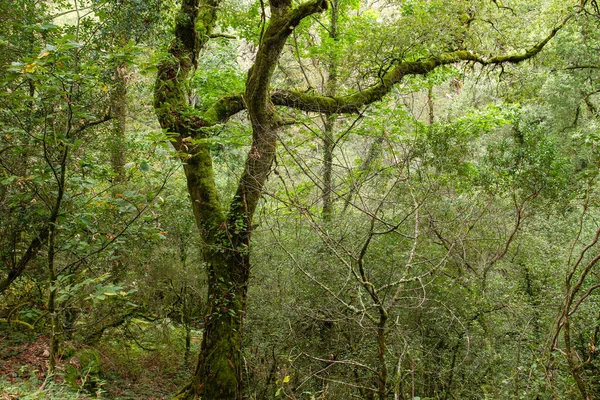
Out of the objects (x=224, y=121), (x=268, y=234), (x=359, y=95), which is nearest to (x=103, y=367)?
(x=268, y=234)

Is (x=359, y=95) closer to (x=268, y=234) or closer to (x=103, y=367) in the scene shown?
(x=268, y=234)

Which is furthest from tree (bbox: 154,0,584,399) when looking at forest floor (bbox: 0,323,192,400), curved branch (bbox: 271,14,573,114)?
forest floor (bbox: 0,323,192,400)

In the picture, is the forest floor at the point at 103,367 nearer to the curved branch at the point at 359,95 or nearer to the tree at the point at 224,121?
the tree at the point at 224,121

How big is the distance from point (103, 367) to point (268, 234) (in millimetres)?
3349

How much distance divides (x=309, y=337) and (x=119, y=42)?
15.7 ft

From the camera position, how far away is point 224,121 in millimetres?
6414

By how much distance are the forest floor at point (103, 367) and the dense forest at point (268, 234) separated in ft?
0.13

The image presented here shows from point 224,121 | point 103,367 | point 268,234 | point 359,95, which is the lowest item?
point 103,367

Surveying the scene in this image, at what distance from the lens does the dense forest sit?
4277 mm

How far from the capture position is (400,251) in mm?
6043

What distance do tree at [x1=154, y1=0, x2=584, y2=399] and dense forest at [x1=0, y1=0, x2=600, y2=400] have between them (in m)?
0.03

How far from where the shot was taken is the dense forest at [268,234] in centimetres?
428

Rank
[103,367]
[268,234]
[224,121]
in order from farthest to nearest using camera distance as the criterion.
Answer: [268,234] < [103,367] < [224,121]

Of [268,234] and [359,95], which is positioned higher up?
[359,95]
